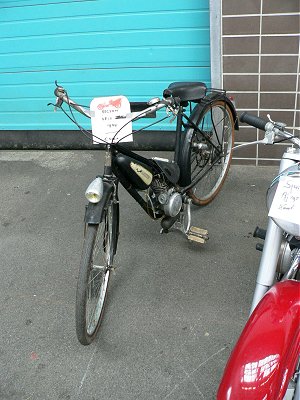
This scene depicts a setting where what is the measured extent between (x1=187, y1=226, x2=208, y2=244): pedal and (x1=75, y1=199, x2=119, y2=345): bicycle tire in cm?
66

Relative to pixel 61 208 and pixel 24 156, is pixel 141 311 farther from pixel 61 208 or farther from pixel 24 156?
pixel 24 156

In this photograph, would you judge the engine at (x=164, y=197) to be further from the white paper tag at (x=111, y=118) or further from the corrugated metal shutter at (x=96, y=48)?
the corrugated metal shutter at (x=96, y=48)

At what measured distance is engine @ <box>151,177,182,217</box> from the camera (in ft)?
9.28

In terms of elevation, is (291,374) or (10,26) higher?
(10,26)

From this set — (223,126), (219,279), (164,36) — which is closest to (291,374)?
(219,279)

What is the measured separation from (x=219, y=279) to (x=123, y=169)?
100 cm

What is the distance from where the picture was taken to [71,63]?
14.7 feet

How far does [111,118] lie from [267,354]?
149 cm

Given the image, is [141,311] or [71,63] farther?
[71,63]

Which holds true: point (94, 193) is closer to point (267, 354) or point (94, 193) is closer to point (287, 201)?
point (287, 201)

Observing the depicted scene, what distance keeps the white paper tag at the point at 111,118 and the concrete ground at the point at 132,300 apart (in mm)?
1065

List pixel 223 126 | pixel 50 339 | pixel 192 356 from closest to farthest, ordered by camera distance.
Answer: pixel 192 356, pixel 50 339, pixel 223 126

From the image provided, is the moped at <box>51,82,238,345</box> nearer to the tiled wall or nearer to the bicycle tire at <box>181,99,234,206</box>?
the bicycle tire at <box>181,99,234,206</box>

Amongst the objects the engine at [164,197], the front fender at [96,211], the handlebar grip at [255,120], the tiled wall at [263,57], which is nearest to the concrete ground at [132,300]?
the engine at [164,197]
